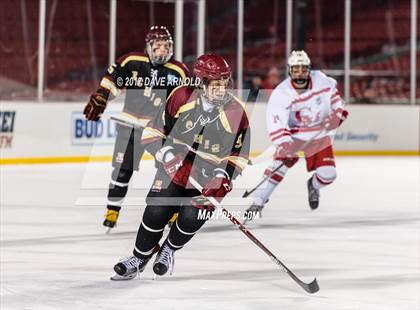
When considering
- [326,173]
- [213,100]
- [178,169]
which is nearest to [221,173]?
[178,169]

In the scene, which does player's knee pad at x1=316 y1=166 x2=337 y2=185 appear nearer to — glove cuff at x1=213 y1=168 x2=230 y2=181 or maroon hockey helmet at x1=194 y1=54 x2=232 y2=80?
glove cuff at x1=213 y1=168 x2=230 y2=181

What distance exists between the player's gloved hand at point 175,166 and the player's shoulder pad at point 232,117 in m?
0.23

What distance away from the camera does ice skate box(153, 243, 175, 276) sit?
4.76 metres

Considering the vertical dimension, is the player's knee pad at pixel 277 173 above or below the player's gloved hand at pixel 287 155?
below

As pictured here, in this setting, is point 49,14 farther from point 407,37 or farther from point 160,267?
point 160,267

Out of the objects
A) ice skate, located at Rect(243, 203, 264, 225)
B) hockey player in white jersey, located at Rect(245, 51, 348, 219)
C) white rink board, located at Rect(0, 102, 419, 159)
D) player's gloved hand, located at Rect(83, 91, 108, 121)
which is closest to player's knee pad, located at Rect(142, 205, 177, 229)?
player's gloved hand, located at Rect(83, 91, 108, 121)

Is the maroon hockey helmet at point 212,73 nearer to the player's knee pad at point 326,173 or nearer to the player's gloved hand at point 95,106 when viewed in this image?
the player's gloved hand at point 95,106

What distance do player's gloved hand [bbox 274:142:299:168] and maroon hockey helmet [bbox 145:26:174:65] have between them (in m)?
1.39

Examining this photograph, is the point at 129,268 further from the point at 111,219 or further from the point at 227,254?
the point at 111,219

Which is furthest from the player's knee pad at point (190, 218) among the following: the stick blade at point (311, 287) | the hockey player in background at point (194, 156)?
the stick blade at point (311, 287)

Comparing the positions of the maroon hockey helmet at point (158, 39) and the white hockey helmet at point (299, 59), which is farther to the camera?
the white hockey helmet at point (299, 59)

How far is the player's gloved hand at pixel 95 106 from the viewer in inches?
247

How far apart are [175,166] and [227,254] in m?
1.27

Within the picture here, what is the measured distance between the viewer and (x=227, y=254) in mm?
5793
